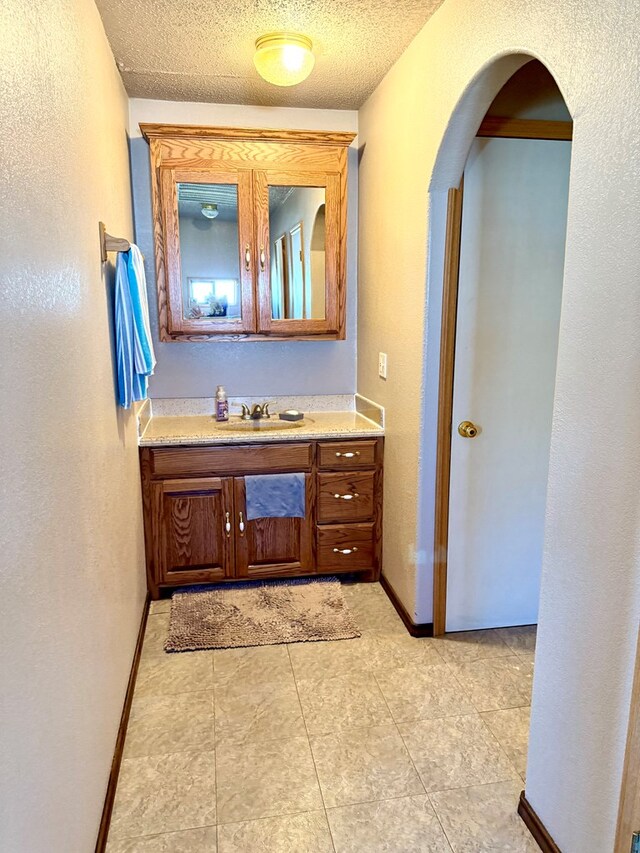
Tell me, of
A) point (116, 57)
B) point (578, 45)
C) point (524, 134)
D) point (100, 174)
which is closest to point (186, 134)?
point (116, 57)

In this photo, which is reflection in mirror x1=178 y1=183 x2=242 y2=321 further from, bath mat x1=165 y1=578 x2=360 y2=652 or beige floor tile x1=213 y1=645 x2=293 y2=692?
beige floor tile x1=213 y1=645 x2=293 y2=692

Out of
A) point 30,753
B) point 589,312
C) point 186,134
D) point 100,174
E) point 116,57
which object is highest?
point 116,57

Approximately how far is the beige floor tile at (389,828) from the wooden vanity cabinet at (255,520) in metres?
1.35

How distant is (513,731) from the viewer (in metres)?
1.92

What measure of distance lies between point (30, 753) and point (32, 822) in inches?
4.5

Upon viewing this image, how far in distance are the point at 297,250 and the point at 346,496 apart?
4.29 feet

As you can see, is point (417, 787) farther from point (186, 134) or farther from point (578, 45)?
point (186, 134)

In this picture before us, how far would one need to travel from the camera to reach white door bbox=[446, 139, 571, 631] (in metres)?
2.22

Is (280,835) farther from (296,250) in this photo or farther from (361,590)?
(296,250)

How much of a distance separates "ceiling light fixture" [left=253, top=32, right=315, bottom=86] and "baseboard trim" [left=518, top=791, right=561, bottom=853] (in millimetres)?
2627

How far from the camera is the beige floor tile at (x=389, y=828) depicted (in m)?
1.51

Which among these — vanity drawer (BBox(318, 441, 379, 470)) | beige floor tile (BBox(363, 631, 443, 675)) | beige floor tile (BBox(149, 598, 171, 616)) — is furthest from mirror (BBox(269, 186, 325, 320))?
beige floor tile (BBox(363, 631, 443, 675))

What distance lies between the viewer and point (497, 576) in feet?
8.23

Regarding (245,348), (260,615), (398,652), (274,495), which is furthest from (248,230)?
(398,652)
